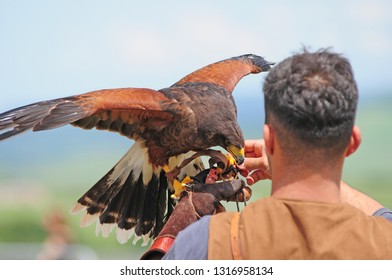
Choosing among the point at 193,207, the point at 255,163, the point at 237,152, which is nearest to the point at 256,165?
the point at 255,163

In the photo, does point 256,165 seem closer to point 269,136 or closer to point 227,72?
point 269,136

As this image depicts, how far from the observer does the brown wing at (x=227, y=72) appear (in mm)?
5488

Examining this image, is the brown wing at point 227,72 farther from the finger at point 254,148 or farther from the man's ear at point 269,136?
the man's ear at point 269,136

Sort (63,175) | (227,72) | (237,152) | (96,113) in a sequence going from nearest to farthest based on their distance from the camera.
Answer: (237,152) → (96,113) → (227,72) → (63,175)

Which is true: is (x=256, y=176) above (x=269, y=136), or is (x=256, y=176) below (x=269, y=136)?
below

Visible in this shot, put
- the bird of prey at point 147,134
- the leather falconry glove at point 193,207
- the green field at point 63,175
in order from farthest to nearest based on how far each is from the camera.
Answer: the green field at point 63,175 → the bird of prey at point 147,134 → the leather falconry glove at point 193,207

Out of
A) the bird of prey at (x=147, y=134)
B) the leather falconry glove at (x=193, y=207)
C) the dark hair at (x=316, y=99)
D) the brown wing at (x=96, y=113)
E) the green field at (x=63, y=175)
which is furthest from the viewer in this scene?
the green field at (x=63, y=175)

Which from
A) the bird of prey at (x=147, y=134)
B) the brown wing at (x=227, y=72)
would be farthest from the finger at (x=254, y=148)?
the brown wing at (x=227, y=72)

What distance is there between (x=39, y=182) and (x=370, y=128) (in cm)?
1420

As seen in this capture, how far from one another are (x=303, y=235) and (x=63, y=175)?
31.9 metres

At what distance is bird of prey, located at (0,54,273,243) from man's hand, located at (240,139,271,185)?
0.45 metres

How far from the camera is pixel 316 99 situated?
2.21m

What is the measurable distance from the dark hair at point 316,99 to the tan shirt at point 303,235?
183mm

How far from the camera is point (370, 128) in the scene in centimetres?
3559
